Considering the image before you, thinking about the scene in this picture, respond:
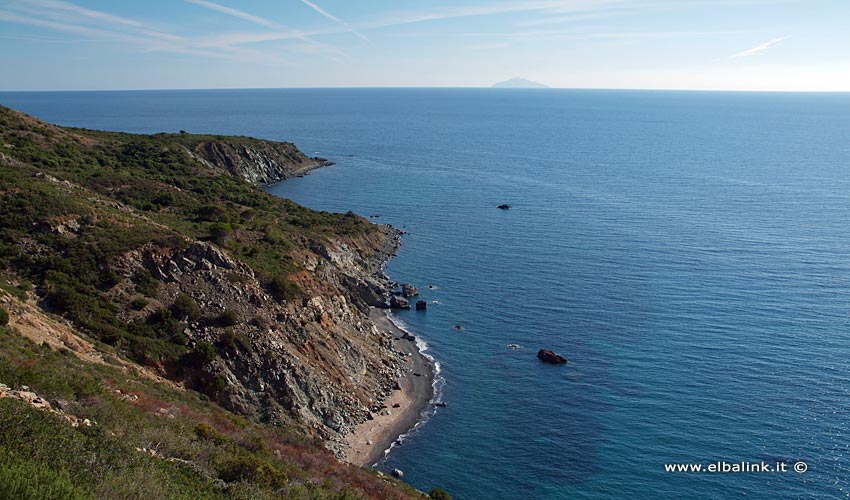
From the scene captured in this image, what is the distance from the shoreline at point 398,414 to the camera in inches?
1907

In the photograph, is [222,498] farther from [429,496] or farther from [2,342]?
[429,496]

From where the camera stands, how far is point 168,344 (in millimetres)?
44625

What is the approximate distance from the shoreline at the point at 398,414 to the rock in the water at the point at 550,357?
1156 centimetres

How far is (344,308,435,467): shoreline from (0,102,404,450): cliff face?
1.29m

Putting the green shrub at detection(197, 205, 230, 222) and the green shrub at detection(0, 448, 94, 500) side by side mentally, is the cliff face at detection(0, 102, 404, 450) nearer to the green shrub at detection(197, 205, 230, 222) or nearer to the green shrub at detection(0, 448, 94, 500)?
the green shrub at detection(197, 205, 230, 222)

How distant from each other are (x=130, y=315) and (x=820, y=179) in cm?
16432

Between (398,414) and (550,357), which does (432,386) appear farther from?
(550,357)

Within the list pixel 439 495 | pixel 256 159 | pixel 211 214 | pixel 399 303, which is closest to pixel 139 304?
pixel 439 495

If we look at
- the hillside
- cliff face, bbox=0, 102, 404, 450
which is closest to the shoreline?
the hillside

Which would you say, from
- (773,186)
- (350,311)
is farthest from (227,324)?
(773,186)

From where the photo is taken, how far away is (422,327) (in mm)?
73250

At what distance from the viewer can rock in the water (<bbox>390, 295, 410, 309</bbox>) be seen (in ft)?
258

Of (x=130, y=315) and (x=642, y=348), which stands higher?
(x=130, y=315)

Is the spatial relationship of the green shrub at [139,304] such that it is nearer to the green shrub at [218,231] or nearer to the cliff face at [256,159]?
the green shrub at [218,231]
